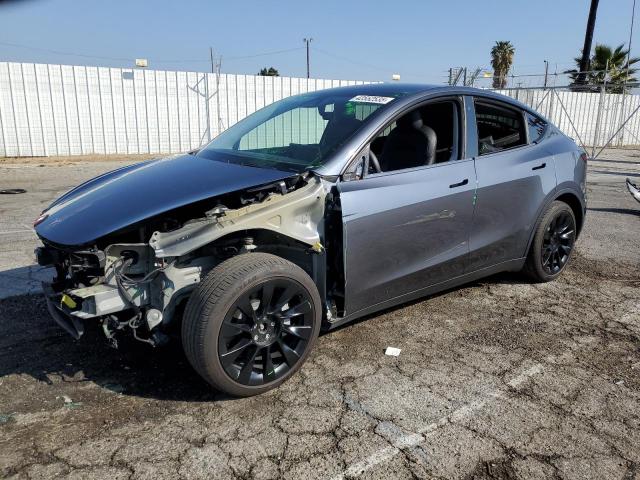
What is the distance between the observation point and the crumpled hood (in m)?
2.84

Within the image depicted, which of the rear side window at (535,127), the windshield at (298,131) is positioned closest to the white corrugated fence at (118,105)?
the windshield at (298,131)

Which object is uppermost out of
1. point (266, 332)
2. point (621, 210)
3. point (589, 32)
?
point (589, 32)

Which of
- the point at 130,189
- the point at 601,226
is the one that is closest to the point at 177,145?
the point at 601,226

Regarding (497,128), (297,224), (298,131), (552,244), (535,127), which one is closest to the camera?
(297,224)

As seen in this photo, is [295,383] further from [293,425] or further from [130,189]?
[130,189]

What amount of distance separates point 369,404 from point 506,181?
2.17 m

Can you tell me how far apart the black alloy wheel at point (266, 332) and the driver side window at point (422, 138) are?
49.0 inches

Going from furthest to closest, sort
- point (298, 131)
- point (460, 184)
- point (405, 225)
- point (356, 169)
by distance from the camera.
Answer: point (298, 131), point (460, 184), point (405, 225), point (356, 169)

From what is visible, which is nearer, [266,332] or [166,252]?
[166,252]

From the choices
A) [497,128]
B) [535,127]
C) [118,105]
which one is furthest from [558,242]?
[118,105]

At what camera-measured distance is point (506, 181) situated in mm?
4113

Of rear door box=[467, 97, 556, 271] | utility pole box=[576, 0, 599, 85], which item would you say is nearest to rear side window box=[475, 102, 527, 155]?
rear door box=[467, 97, 556, 271]

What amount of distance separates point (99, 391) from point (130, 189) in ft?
3.95

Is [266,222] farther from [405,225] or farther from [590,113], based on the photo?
[590,113]
